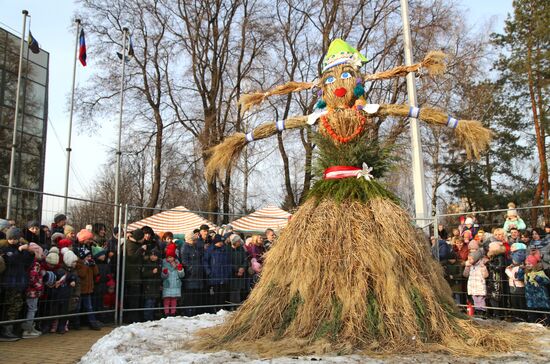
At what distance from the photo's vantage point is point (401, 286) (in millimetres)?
4938

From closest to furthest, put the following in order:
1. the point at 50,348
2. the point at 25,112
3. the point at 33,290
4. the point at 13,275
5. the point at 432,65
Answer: the point at 432,65 → the point at 50,348 → the point at 13,275 → the point at 33,290 → the point at 25,112

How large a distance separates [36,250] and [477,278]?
7.07 m

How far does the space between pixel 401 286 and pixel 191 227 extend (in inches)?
413

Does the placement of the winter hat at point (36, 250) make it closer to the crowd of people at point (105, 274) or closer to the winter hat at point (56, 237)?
the crowd of people at point (105, 274)

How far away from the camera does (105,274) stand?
8422 mm

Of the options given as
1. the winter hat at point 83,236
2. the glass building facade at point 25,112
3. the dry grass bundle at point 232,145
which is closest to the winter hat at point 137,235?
the winter hat at point 83,236

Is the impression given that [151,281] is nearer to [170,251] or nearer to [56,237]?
[170,251]

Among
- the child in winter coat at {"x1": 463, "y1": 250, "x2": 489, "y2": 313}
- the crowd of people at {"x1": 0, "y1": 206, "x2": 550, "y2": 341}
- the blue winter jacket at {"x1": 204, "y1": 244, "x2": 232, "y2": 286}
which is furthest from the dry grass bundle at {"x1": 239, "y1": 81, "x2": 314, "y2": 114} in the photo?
the child in winter coat at {"x1": 463, "y1": 250, "x2": 489, "y2": 313}

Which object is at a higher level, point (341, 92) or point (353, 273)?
point (341, 92)

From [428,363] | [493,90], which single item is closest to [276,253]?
[428,363]

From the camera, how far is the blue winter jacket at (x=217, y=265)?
9.20 metres

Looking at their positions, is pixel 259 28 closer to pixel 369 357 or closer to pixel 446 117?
pixel 446 117

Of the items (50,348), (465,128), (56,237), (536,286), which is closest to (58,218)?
(56,237)

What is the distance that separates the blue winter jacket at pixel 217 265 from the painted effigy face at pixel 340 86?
4108 mm
